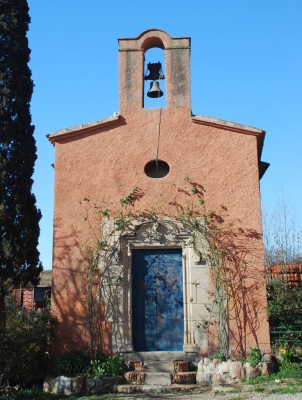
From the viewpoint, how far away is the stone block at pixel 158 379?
8.70 m

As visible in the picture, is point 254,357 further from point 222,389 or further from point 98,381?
point 98,381

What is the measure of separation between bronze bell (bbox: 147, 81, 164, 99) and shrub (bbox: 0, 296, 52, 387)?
564 centimetres

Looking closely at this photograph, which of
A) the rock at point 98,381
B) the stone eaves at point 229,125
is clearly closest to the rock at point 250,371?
the rock at point 98,381

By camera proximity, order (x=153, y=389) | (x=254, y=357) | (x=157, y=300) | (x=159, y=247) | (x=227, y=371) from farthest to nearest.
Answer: (x=159, y=247), (x=157, y=300), (x=254, y=357), (x=227, y=371), (x=153, y=389)

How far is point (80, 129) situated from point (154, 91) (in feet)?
6.88

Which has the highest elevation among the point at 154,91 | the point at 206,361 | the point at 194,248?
the point at 154,91

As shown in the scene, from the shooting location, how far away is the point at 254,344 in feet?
31.5

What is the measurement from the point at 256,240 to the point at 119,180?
10.7 ft

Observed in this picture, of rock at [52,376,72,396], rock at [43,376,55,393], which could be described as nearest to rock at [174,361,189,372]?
rock at [52,376,72,396]

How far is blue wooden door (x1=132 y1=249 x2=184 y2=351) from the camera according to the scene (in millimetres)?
9875

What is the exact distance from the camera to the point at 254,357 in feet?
29.9

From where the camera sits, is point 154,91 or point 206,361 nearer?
point 206,361

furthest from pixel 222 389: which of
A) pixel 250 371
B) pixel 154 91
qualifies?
pixel 154 91

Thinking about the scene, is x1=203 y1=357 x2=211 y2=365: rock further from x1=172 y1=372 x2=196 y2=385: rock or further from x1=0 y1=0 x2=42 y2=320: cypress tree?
x1=0 y1=0 x2=42 y2=320: cypress tree
